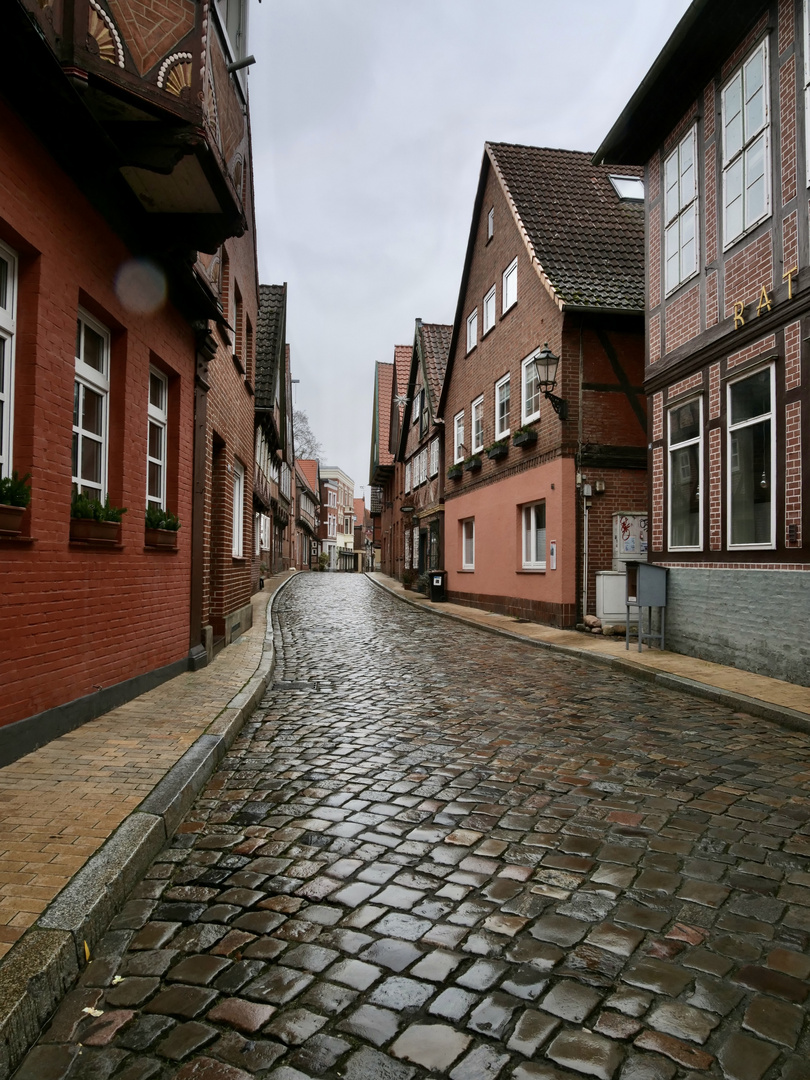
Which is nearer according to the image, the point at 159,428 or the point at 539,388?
the point at 159,428

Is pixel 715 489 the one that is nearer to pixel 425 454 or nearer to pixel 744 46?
pixel 744 46

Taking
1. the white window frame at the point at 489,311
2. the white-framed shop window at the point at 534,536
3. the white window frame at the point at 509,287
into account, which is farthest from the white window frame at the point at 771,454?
the white window frame at the point at 489,311

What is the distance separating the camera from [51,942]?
237cm

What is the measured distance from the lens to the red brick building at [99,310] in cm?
444

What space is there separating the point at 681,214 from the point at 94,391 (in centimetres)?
827

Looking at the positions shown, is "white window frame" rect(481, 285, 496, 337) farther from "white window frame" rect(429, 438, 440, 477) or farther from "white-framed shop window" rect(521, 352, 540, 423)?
"white window frame" rect(429, 438, 440, 477)

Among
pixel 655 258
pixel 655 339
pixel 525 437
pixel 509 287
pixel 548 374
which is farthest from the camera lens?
pixel 509 287

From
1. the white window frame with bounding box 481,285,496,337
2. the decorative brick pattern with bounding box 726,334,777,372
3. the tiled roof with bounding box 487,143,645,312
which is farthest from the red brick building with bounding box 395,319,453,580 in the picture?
the decorative brick pattern with bounding box 726,334,777,372

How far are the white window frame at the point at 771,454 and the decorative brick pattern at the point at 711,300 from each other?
3.20 ft

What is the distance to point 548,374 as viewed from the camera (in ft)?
42.7

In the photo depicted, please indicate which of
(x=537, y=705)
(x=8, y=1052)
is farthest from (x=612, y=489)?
(x=8, y=1052)

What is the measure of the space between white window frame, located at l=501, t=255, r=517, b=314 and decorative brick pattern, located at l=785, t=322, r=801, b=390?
30.0 ft

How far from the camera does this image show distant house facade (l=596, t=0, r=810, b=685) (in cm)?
773

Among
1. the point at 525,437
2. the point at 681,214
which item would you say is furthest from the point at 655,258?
the point at 525,437
